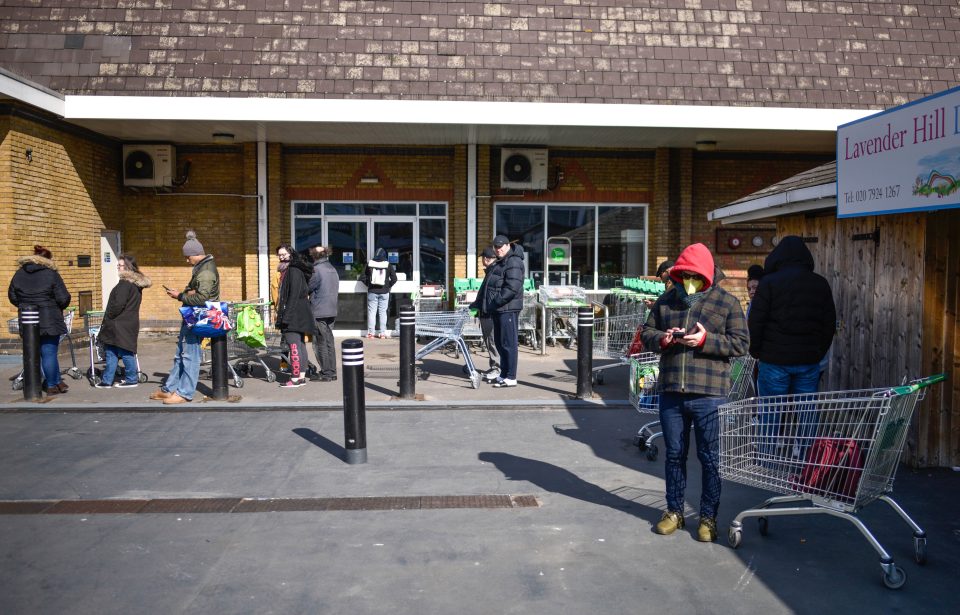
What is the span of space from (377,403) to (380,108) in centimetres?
626

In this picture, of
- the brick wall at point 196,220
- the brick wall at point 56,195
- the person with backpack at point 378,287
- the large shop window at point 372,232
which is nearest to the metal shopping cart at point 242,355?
the person with backpack at point 378,287

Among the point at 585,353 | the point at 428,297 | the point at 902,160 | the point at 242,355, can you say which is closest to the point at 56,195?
the point at 242,355

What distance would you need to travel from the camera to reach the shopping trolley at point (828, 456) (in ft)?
15.3

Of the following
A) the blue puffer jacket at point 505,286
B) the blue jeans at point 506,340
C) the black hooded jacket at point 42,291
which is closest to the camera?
the black hooded jacket at point 42,291

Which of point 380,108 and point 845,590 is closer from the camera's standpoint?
point 845,590

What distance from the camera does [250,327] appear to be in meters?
10.5

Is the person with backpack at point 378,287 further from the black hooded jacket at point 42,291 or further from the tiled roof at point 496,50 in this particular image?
the black hooded jacket at point 42,291

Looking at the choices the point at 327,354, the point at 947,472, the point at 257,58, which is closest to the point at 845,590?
the point at 947,472

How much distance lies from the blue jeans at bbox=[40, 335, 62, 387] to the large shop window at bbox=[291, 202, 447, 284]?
6832mm

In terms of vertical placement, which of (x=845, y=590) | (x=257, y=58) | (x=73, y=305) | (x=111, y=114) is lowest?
(x=845, y=590)

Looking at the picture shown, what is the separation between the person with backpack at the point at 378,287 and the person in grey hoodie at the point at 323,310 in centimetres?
430

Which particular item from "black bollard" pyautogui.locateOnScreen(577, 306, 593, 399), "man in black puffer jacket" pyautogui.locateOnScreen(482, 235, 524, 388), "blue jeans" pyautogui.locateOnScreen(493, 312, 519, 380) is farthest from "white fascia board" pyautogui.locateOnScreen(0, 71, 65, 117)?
"black bollard" pyautogui.locateOnScreen(577, 306, 593, 399)

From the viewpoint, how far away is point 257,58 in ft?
46.8

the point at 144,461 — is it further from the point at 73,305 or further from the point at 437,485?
the point at 73,305
